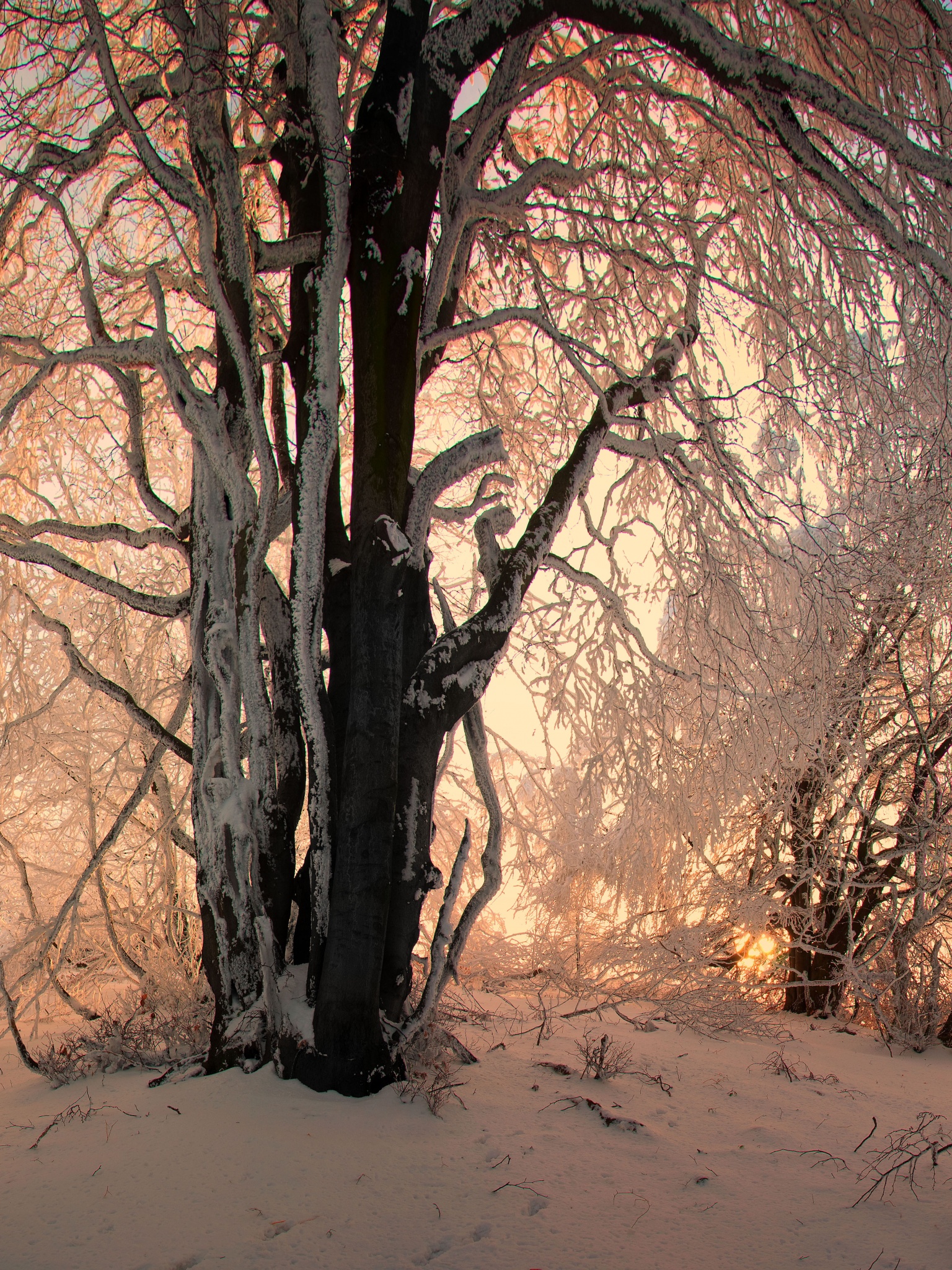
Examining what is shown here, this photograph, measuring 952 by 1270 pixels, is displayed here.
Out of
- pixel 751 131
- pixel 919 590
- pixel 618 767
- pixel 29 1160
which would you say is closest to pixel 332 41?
pixel 751 131

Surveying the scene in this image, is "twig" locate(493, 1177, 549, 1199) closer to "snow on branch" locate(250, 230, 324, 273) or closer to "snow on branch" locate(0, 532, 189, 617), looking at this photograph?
"snow on branch" locate(0, 532, 189, 617)

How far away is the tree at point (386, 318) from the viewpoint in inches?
140

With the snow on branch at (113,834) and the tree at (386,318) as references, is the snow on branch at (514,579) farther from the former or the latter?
the snow on branch at (113,834)

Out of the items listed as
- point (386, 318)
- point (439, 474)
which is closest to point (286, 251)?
point (386, 318)

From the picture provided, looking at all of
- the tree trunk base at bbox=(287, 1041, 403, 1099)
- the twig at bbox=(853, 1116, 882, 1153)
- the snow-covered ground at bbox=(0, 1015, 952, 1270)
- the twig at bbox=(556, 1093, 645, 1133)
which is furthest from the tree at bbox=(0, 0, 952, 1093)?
the twig at bbox=(853, 1116, 882, 1153)

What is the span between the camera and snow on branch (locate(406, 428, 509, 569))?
4094mm

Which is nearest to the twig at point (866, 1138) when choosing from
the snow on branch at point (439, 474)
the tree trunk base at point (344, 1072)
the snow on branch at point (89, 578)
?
the tree trunk base at point (344, 1072)

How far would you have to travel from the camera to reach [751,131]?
175 inches

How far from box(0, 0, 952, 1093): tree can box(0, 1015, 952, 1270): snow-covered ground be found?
417 millimetres

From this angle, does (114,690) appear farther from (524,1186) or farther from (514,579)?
(524,1186)

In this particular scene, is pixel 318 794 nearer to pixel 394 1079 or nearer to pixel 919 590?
pixel 394 1079

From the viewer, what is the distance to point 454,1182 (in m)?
2.79

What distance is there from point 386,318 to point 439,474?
73 centimetres

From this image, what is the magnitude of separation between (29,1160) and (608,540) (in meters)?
3.93
